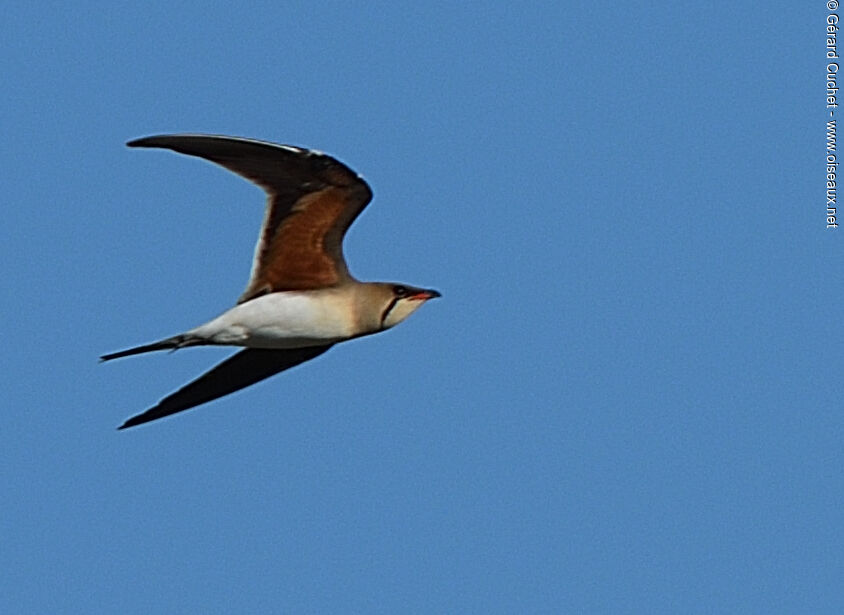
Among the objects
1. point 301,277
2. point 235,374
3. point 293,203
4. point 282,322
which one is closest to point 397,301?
point 301,277

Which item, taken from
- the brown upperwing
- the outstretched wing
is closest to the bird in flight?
the brown upperwing

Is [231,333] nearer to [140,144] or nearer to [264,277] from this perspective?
[264,277]

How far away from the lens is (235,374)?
1412 centimetres

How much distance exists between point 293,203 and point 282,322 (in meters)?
0.77

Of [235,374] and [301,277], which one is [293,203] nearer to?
[301,277]

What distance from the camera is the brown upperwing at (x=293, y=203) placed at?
12.1 metres

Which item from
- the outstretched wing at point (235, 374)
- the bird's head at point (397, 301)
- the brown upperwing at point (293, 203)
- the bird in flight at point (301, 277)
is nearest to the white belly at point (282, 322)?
the bird in flight at point (301, 277)

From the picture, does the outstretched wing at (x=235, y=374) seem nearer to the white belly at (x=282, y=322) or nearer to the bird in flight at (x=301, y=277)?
the bird in flight at (x=301, y=277)

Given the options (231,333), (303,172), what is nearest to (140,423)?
(231,333)

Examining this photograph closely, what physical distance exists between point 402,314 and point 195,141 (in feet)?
6.85

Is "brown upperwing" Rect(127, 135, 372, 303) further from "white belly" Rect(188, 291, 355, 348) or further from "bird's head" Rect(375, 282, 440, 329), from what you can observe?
"bird's head" Rect(375, 282, 440, 329)

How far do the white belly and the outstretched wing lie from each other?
3.12 ft

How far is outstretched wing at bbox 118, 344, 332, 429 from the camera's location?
14023 millimetres

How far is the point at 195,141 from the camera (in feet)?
39.0
